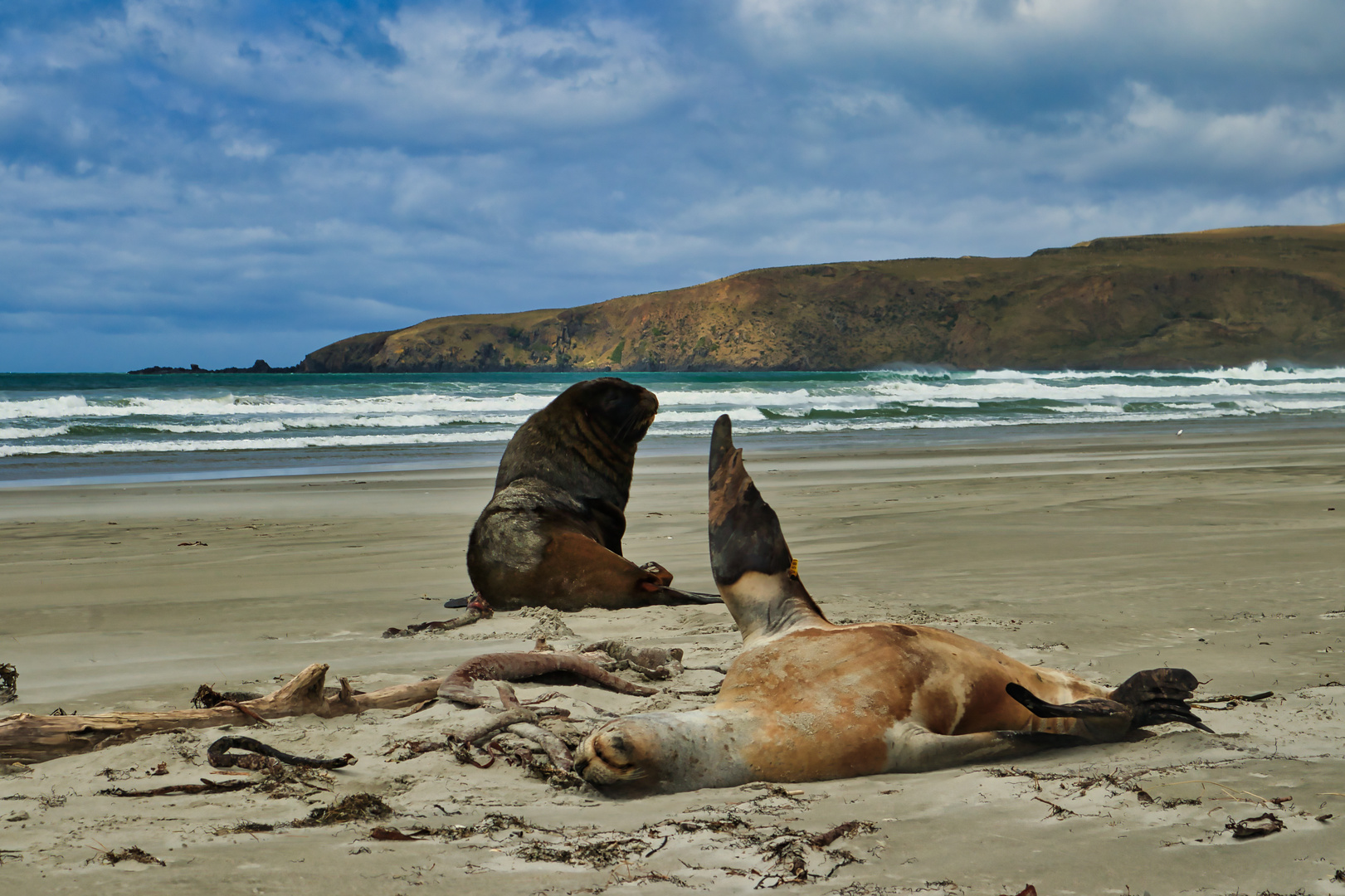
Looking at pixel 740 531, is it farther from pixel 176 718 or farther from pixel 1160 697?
pixel 176 718

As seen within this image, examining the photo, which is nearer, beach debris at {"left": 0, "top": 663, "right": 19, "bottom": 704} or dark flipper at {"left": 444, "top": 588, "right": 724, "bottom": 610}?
beach debris at {"left": 0, "top": 663, "right": 19, "bottom": 704}

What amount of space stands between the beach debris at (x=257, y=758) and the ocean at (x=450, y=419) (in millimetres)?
13008

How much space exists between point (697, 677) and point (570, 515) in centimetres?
253

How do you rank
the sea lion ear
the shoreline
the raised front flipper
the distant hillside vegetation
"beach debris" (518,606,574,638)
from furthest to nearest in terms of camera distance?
1. the distant hillside vegetation
2. the shoreline
3. "beach debris" (518,606,574,638)
4. the sea lion ear
5. the raised front flipper

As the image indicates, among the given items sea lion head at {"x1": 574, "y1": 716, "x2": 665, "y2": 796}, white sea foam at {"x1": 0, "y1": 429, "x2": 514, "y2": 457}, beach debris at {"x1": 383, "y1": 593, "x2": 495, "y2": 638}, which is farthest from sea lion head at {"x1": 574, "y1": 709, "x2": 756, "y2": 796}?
white sea foam at {"x1": 0, "y1": 429, "x2": 514, "y2": 457}

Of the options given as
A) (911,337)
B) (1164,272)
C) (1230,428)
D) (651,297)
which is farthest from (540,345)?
(1230,428)

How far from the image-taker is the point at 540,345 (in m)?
124

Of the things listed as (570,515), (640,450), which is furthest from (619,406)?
(640,450)

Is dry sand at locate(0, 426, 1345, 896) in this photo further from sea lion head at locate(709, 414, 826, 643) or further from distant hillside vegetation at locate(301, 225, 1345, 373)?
distant hillside vegetation at locate(301, 225, 1345, 373)

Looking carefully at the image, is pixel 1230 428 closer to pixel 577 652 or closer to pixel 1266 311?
pixel 577 652

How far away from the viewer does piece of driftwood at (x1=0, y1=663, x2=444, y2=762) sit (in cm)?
322

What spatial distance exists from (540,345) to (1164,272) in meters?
67.7

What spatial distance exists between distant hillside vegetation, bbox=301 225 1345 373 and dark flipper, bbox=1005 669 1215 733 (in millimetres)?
88752

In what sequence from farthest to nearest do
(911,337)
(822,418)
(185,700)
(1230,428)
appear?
(911,337)
(822,418)
(1230,428)
(185,700)
